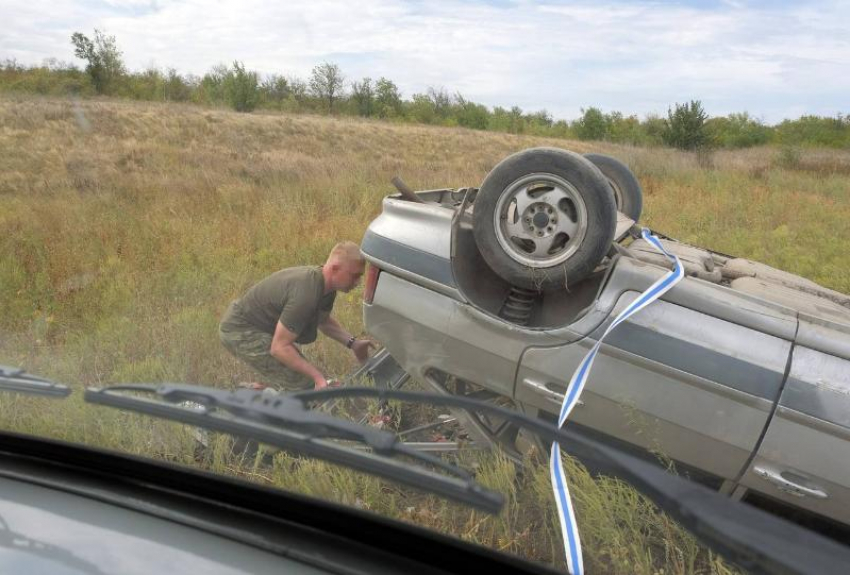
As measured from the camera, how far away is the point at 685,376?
250 cm

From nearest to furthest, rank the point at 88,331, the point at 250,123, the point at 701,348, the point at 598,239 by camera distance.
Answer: the point at 701,348, the point at 598,239, the point at 88,331, the point at 250,123

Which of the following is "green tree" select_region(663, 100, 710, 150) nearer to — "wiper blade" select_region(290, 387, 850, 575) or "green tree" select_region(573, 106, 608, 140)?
"green tree" select_region(573, 106, 608, 140)

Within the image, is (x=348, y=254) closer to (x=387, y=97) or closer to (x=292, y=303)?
(x=292, y=303)

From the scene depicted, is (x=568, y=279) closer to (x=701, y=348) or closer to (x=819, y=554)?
(x=701, y=348)

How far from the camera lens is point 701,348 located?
2.50 metres

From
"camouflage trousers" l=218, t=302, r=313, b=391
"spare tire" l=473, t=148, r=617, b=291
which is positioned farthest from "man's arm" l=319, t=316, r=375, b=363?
"spare tire" l=473, t=148, r=617, b=291

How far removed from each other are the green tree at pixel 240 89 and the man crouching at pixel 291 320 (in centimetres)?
3491

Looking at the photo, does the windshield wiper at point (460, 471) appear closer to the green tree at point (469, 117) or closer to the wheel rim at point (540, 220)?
the wheel rim at point (540, 220)

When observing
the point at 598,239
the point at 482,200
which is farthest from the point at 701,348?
the point at 482,200

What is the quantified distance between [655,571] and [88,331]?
4.42m

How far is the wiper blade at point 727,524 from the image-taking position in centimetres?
121

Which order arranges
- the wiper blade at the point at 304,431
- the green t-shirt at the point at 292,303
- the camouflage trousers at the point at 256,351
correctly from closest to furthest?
the wiper blade at the point at 304,431
the green t-shirt at the point at 292,303
the camouflage trousers at the point at 256,351

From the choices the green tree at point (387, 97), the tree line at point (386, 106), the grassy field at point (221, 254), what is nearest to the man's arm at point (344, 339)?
the grassy field at point (221, 254)

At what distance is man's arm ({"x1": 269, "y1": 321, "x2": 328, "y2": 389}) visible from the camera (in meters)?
3.85
